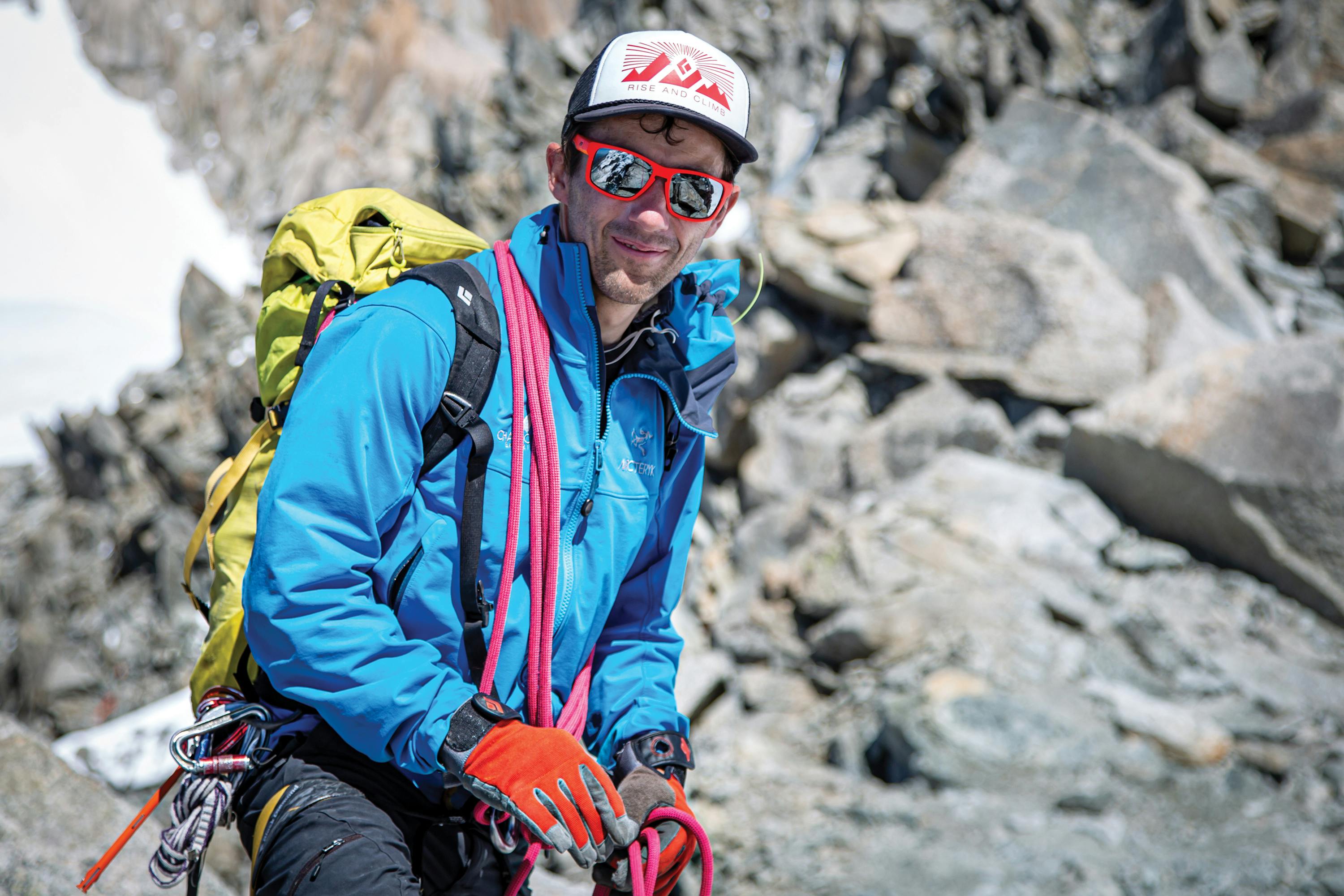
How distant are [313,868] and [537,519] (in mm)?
741

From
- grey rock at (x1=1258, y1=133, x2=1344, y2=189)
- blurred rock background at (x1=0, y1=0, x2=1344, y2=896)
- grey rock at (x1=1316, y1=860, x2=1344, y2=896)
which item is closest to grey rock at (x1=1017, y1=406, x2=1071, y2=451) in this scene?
blurred rock background at (x1=0, y1=0, x2=1344, y2=896)

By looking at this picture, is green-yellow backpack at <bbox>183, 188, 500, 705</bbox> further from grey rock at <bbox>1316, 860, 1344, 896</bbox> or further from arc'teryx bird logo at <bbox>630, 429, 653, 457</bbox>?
grey rock at <bbox>1316, 860, 1344, 896</bbox>

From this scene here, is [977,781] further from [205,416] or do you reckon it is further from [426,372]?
[205,416]

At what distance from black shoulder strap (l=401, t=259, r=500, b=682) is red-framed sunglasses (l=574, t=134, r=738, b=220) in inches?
13.9

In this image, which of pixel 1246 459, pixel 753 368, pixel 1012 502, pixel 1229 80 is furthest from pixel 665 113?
pixel 1229 80

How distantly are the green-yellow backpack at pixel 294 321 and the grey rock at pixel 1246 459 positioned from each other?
6.48m

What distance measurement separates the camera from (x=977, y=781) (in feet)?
16.4

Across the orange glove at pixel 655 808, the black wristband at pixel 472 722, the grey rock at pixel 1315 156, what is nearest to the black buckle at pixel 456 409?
the black wristband at pixel 472 722

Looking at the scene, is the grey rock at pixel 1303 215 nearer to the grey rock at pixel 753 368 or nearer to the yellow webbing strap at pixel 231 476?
the grey rock at pixel 753 368

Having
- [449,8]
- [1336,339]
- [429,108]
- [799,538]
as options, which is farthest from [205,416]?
[449,8]

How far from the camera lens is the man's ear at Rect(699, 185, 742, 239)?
1996 millimetres

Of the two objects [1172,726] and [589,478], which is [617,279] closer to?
[589,478]

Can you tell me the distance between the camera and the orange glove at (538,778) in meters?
1.62

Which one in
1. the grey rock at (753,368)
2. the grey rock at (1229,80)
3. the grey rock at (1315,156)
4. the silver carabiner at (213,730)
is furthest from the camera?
the grey rock at (1229,80)
